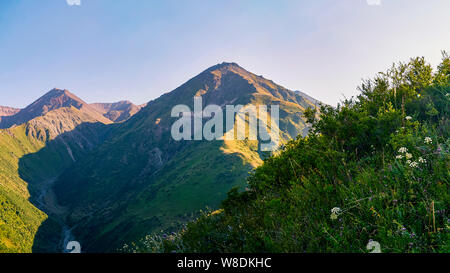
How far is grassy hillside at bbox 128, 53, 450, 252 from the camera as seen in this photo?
3464mm

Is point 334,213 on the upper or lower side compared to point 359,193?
lower

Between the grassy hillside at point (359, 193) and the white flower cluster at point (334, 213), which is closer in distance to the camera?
the grassy hillside at point (359, 193)

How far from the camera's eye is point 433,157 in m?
4.38

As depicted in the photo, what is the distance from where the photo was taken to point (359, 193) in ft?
14.2

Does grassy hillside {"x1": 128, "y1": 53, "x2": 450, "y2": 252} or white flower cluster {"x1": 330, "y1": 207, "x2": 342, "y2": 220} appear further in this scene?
white flower cluster {"x1": 330, "y1": 207, "x2": 342, "y2": 220}

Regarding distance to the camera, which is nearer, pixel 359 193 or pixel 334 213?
pixel 334 213

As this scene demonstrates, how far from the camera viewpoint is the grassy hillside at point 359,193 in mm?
3464

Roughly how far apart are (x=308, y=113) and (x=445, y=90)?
415 cm
